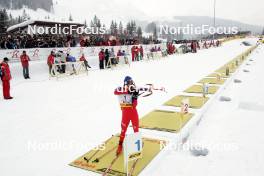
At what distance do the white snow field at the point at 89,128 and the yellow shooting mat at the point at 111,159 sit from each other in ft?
0.75

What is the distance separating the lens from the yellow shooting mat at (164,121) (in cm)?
866

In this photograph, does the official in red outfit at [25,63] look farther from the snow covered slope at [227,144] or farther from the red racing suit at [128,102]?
the red racing suit at [128,102]

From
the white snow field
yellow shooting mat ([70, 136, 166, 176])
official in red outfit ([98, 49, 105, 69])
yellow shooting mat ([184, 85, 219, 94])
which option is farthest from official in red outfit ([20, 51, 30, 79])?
yellow shooting mat ([70, 136, 166, 176])

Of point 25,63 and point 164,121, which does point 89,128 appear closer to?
point 164,121

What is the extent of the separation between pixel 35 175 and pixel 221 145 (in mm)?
4777

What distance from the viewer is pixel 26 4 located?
19475 centimetres

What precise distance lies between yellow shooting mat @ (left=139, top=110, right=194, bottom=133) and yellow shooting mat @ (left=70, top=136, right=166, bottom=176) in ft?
3.56

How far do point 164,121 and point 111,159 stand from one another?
3.29 meters

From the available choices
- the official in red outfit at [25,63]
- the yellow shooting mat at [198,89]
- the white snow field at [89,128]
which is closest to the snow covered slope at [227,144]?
the white snow field at [89,128]

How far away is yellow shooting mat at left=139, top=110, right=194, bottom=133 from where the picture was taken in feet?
28.4

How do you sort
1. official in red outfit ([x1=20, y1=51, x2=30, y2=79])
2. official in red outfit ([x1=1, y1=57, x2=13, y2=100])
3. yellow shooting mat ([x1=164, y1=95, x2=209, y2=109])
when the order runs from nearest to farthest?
yellow shooting mat ([x1=164, y1=95, x2=209, y2=109]), official in red outfit ([x1=1, y1=57, x2=13, y2=100]), official in red outfit ([x1=20, y1=51, x2=30, y2=79])

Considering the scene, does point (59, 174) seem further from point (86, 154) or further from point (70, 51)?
point (70, 51)

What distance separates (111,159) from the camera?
6.57 meters

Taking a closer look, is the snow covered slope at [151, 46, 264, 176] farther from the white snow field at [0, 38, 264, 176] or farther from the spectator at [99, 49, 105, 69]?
the spectator at [99, 49, 105, 69]
